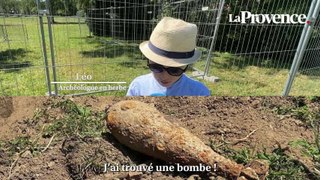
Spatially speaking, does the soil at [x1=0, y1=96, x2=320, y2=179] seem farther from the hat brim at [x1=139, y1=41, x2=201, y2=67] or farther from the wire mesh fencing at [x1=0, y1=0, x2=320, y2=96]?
the wire mesh fencing at [x1=0, y1=0, x2=320, y2=96]

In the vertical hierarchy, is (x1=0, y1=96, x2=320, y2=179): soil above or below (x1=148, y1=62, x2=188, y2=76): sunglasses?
below

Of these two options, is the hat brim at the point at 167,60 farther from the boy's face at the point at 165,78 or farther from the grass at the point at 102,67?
the grass at the point at 102,67

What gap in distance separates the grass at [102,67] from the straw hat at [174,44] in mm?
1792

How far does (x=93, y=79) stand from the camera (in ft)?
10.5

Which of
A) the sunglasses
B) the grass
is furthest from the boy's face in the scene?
the grass

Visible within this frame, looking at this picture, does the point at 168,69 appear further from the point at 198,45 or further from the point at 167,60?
the point at 198,45

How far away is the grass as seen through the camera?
119 inches

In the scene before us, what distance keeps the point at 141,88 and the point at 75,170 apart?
0.55 metres

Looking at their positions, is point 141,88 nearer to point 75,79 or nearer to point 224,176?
point 224,176

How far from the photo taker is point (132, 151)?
2.41 ft

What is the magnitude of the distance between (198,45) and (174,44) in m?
3.36

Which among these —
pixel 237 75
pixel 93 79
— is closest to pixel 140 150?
pixel 93 79

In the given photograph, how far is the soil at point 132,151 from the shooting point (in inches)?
27.4

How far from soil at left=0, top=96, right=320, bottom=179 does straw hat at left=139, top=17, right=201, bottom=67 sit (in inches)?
4.9
